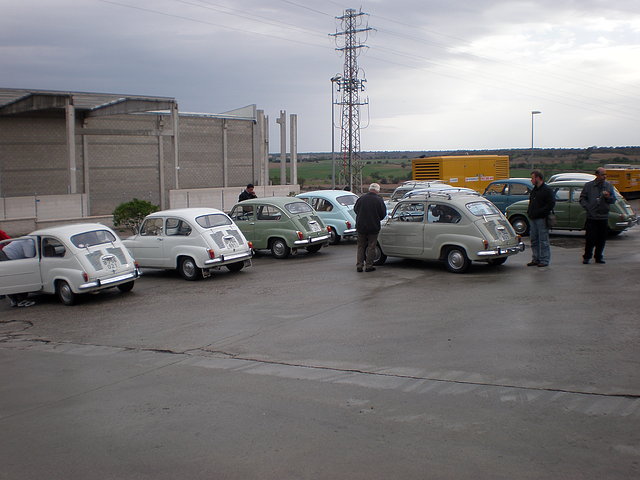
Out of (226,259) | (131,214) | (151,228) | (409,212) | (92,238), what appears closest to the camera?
(92,238)

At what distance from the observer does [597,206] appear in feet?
46.7

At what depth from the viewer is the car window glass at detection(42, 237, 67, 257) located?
13812mm

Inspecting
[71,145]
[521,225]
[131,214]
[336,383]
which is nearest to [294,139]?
[71,145]

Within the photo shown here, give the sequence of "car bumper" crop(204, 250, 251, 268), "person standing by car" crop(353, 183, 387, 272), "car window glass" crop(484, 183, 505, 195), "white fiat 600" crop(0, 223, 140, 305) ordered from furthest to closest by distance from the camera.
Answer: "car window glass" crop(484, 183, 505, 195) → "car bumper" crop(204, 250, 251, 268) → "person standing by car" crop(353, 183, 387, 272) → "white fiat 600" crop(0, 223, 140, 305)

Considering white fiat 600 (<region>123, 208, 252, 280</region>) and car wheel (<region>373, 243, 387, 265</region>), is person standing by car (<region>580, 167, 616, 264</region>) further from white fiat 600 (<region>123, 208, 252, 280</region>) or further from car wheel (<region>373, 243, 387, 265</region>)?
white fiat 600 (<region>123, 208, 252, 280</region>)

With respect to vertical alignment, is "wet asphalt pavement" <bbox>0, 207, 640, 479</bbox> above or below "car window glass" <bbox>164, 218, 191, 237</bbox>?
below

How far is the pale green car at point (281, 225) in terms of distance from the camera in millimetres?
18125

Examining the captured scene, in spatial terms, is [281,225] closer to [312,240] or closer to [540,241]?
[312,240]

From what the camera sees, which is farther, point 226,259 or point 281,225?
point 281,225

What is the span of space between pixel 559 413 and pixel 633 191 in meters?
37.1

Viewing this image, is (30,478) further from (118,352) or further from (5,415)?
(118,352)

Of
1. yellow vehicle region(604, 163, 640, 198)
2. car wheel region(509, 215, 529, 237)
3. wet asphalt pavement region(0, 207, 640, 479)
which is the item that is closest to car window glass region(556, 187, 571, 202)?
car wheel region(509, 215, 529, 237)

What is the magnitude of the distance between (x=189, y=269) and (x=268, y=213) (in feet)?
11.7

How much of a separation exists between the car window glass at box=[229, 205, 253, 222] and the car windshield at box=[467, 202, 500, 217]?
6.75 m
